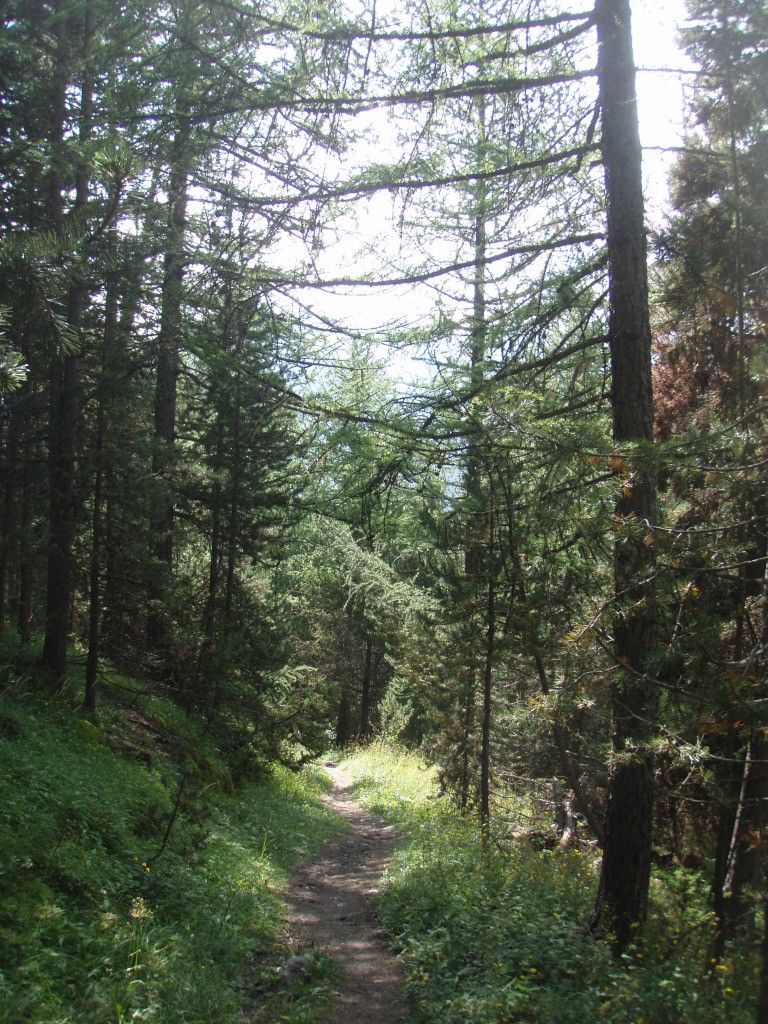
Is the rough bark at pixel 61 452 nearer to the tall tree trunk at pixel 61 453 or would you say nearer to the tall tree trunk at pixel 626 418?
the tall tree trunk at pixel 61 453

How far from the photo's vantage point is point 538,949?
20.0 ft

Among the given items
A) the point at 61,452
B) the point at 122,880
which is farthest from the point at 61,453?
the point at 122,880

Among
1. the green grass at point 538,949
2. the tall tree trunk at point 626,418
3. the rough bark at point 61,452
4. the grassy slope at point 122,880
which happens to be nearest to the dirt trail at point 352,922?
the green grass at point 538,949

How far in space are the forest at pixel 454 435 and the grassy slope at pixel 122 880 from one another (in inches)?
1.7

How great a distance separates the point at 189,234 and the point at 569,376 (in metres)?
4.50

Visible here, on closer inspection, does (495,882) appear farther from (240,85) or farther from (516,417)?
(240,85)

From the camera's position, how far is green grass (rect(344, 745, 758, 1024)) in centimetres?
442

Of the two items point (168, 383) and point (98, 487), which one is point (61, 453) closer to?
point (98, 487)

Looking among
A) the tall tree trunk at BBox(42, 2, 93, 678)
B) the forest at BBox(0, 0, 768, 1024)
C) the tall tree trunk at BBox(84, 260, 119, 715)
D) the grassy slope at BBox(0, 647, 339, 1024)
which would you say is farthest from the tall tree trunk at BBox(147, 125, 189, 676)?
the grassy slope at BBox(0, 647, 339, 1024)

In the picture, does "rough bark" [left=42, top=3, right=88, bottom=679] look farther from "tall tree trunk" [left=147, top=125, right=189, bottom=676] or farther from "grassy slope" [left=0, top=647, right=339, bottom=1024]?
"tall tree trunk" [left=147, top=125, right=189, bottom=676]

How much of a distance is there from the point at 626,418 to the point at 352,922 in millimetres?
6302

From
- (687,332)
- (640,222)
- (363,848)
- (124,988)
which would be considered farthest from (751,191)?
(363,848)

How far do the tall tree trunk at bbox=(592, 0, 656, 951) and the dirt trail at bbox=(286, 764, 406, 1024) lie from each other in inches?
78.7

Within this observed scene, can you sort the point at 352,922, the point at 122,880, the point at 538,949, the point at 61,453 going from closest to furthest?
1. the point at 538,949
2. the point at 122,880
3. the point at 352,922
4. the point at 61,453
